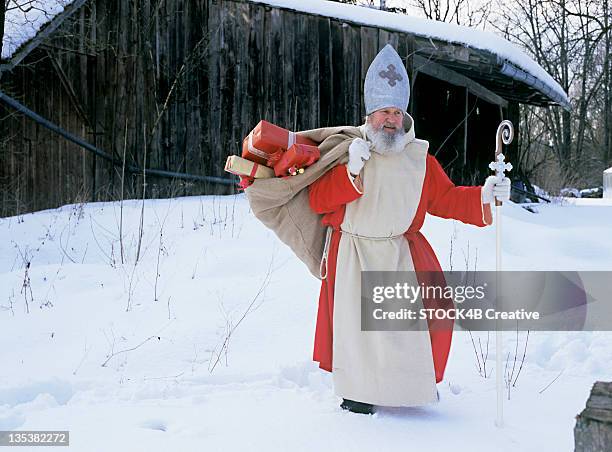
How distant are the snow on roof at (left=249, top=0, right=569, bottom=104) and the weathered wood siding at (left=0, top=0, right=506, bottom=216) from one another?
0.20 m

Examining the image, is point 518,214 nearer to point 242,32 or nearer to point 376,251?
point 242,32

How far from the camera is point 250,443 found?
8.19ft

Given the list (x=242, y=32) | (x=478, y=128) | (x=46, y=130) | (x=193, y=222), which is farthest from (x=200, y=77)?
(x=478, y=128)

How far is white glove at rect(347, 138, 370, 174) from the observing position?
272cm

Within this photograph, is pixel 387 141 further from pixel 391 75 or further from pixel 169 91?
pixel 169 91

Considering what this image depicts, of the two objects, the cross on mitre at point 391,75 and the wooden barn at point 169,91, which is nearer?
the cross on mitre at point 391,75

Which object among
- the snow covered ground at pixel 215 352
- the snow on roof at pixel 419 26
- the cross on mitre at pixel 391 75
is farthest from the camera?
the snow on roof at pixel 419 26

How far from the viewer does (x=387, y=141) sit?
2818 millimetres

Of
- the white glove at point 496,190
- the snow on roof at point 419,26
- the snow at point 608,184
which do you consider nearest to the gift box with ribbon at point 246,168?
the white glove at point 496,190

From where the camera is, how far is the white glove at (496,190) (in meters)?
2.77

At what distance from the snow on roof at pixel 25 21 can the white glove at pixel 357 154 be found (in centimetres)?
643

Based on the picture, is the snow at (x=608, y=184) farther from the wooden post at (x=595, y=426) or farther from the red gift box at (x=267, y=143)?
the wooden post at (x=595, y=426)

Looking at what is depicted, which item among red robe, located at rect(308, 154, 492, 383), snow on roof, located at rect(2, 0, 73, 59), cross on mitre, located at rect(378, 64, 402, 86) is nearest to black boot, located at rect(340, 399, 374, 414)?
red robe, located at rect(308, 154, 492, 383)

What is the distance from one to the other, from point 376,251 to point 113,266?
2.99 metres
